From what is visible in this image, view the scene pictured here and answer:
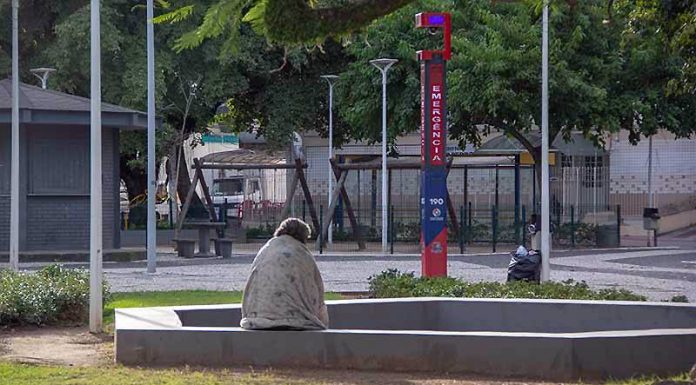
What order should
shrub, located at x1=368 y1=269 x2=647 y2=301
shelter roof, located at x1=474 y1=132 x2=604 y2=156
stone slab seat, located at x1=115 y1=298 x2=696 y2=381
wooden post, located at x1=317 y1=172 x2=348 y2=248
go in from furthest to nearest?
shelter roof, located at x1=474 y1=132 x2=604 y2=156 → wooden post, located at x1=317 y1=172 x2=348 y2=248 → shrub, located at x1=368 y1=269 x2=647 y2=301 → stone slab seat, located at x1=115 y1=298 x2=696 y2=381

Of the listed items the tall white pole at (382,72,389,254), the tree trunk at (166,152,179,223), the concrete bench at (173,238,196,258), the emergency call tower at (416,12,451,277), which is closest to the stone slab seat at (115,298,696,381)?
the emergency call tower at (416,12,451,277)

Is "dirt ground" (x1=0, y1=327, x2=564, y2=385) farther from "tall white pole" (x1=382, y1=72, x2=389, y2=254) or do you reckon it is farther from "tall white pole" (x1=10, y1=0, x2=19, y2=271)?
"tall white pole" (x1=382, y1=72, x2=389, y2=254)

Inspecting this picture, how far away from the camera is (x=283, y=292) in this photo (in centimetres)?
984

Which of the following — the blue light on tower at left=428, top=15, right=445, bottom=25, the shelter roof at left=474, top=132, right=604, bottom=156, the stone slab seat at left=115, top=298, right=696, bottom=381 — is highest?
the blue light on tower at left=428, top=15, right=445, bottom=25

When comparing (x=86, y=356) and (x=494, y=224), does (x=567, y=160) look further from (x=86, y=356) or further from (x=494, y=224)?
(x=86, y=356)

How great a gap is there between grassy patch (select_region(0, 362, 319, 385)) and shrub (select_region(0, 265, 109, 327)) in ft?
11.2

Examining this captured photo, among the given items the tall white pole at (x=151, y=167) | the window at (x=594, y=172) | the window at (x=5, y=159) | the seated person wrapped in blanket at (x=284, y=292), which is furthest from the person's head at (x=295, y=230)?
the window at (x=594, y=172)

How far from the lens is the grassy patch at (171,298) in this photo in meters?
15.8

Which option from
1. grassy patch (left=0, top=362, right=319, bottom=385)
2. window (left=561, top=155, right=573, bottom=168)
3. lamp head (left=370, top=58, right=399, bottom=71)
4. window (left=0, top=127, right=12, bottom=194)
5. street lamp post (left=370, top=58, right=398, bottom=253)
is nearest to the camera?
grassy patch (left=0, top=362, right=319, bottom=385)

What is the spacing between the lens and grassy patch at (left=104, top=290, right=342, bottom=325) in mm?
15805

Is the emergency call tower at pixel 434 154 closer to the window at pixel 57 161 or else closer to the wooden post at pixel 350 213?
the window at pixel 57 161

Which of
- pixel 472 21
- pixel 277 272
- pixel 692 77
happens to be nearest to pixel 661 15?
pixel 692 77

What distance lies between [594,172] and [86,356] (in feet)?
110

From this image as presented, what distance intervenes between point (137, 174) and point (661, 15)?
107 ft
